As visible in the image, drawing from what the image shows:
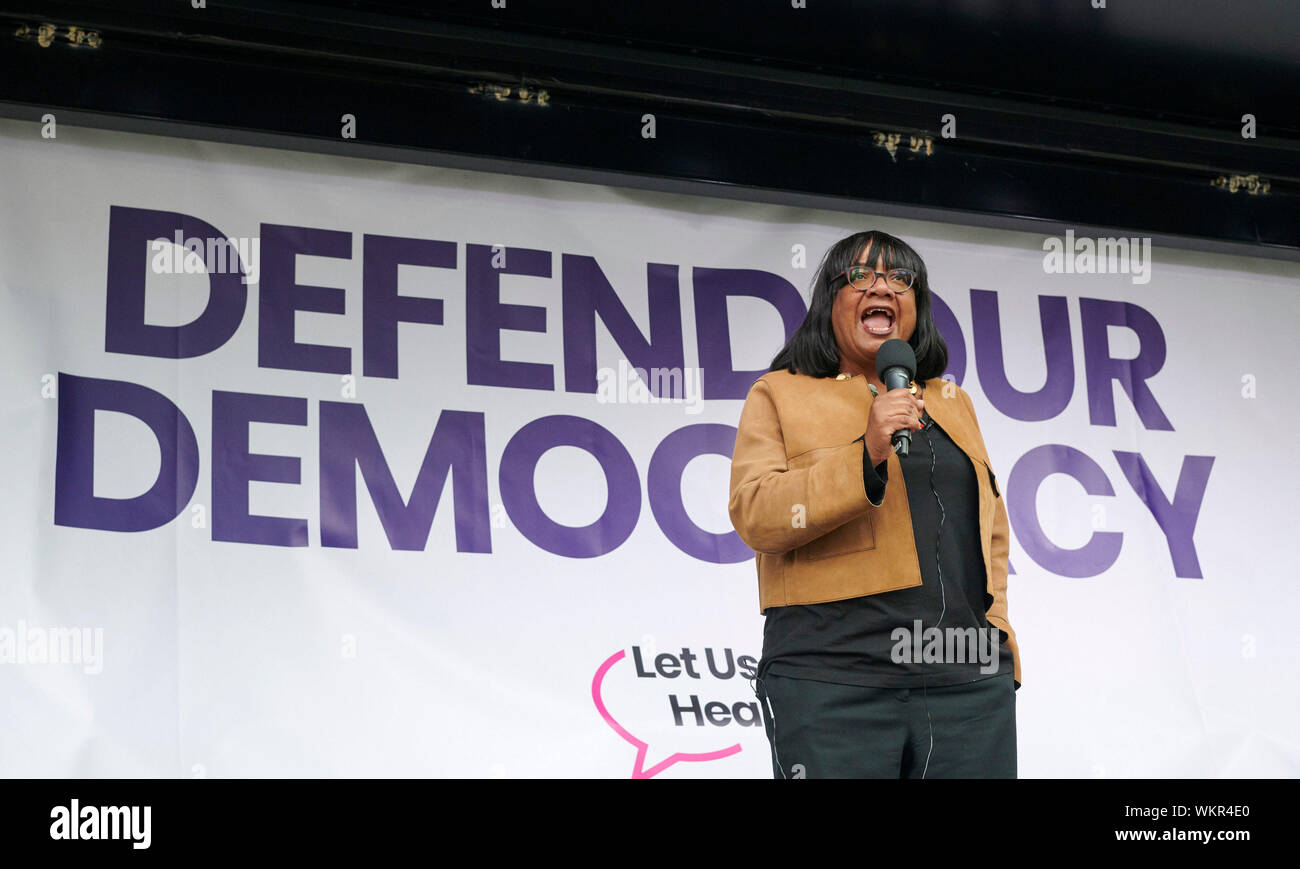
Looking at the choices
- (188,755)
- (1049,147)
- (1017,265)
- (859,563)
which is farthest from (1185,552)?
(188,755)

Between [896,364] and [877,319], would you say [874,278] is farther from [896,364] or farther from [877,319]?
[896,364]

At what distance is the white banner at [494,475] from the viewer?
3.29 metres

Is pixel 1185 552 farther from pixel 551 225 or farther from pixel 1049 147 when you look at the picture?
pixel 551 225

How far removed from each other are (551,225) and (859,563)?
6.71ft

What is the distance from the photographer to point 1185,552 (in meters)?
4.28

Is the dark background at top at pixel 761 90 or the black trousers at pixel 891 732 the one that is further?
the dark background at top at pixel 761 90

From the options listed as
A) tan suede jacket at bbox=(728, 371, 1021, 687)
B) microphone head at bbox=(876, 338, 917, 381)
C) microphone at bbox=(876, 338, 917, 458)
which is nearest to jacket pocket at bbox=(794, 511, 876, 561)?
tan suede jacket at bbox=(728, 371, 1021, 687)

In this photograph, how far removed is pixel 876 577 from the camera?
2.10 metres

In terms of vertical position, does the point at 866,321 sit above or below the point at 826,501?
above

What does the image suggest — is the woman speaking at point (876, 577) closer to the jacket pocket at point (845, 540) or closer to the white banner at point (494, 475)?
the jacket pocket at point (845, 540)

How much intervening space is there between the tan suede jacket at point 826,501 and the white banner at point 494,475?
148 centimetres

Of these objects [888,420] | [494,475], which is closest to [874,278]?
[888,420]

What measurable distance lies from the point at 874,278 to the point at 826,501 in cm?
49

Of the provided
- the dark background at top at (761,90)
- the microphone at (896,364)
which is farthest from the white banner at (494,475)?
the microphone at (896,364)
